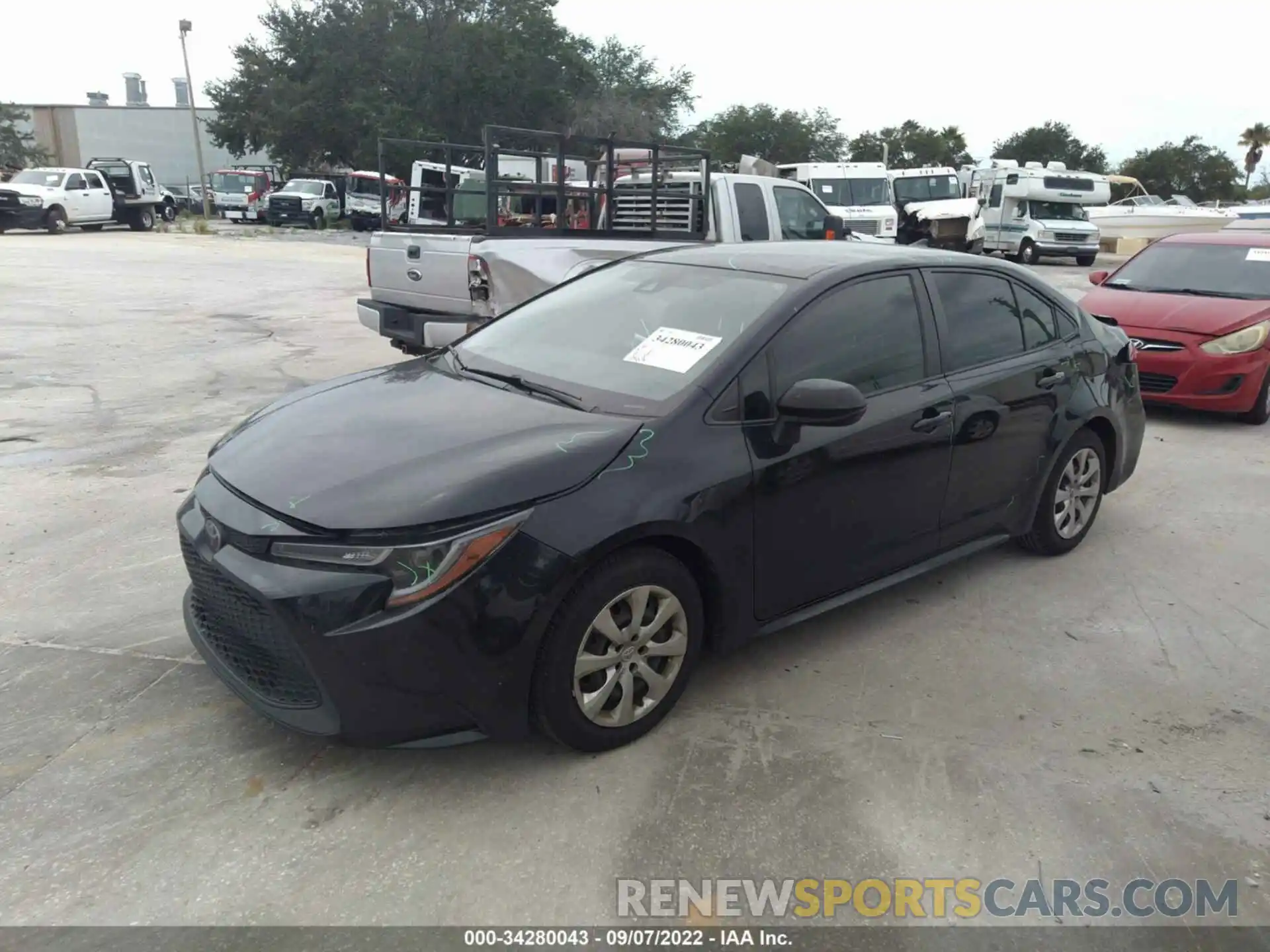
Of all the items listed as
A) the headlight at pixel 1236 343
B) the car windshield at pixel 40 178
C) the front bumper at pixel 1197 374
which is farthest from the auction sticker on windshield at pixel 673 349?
the car windshield at pixel 40 178

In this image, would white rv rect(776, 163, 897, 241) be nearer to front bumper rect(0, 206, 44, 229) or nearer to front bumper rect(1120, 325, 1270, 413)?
front bumper rect(1120, 325, 1270, 413)

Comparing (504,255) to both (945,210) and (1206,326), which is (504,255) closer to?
(1206,326)

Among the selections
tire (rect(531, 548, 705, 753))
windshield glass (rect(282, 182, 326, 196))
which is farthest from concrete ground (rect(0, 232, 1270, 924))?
windshield glass (rect(282, 182, 326, 196))

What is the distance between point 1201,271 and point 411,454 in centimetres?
803

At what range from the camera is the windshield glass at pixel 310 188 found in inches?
1459

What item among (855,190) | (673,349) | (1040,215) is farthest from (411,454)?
(1040,215)

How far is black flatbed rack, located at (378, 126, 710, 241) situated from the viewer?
846 cm

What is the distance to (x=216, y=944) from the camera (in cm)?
232

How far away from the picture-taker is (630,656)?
10.0ft

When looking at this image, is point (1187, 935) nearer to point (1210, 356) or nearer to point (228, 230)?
point (1210, 356)

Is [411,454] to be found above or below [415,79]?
below

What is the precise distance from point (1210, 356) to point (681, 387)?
6098mm

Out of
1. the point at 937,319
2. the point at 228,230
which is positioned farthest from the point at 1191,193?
the point at 937,319

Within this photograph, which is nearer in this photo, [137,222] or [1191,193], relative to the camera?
[137,222]
